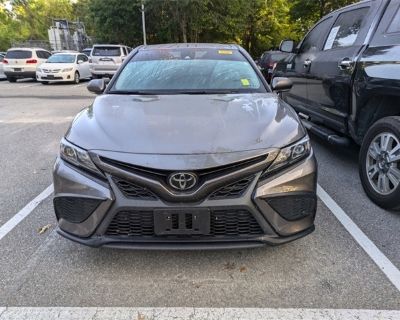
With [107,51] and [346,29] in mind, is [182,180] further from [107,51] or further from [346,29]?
[107,51]

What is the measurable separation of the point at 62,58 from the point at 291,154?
18741 mm

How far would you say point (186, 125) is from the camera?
2.99 metres

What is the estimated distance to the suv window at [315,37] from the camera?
5.85m

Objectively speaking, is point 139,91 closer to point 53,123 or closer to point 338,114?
point 338,114

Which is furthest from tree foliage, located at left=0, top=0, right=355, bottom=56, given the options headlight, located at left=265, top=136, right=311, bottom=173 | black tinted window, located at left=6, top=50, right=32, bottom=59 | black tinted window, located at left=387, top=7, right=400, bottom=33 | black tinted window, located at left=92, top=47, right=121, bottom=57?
headlight, located at left=265, top=136, right=311, bottom=173

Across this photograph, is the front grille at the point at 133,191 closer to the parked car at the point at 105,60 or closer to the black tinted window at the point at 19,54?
the parked car at the point at 105,60

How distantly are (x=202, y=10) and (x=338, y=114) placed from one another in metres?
23.7

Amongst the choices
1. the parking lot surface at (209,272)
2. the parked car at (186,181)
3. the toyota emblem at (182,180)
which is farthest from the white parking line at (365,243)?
the toyota emblem at (182,180)

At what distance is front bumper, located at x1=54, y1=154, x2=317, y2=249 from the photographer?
8.70 feet

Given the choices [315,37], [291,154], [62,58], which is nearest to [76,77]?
[62,58]

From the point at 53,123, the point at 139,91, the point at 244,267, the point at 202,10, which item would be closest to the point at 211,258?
the point at 244,267

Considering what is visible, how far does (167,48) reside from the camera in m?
4.77

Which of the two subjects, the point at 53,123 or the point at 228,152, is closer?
the point at 228,152

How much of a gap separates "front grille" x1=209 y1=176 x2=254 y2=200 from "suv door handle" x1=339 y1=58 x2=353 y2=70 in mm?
2444
